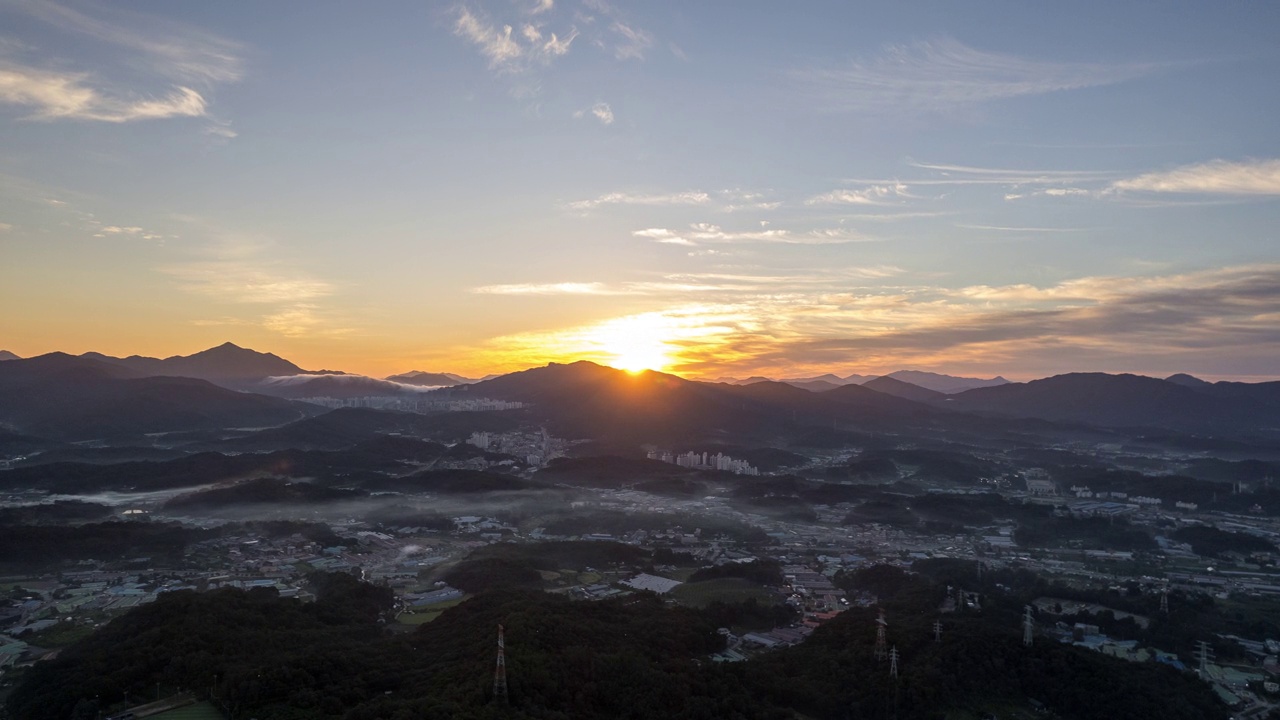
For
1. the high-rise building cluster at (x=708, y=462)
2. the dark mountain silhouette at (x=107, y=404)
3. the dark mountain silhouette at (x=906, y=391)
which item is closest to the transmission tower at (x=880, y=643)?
the high-rise building cluster at (x=708, y=462)

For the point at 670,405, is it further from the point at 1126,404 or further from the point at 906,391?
the point at 1126,404

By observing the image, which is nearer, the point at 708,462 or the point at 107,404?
the point at 708,462

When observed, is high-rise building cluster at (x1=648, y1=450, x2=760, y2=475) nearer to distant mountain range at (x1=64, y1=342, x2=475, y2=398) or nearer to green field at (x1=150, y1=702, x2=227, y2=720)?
green field at (x1=150, y1=702, x2=227, y2=720)

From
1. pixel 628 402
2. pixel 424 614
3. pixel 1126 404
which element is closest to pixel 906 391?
pixel 1126 404

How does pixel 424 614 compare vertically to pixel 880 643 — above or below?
below

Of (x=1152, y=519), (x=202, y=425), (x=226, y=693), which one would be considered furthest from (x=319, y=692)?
(x=202, y=425)

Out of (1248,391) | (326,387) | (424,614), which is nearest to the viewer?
(424,614)

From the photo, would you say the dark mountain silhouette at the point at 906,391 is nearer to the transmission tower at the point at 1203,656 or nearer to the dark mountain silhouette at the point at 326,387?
the dark mountain silhouette at the point at 326,387

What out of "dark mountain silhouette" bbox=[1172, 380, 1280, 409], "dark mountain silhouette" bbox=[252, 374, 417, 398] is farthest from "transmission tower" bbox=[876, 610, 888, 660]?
"dark mountain silhouette" bbox=[1172, 380, 1280, 409]
